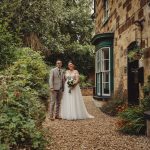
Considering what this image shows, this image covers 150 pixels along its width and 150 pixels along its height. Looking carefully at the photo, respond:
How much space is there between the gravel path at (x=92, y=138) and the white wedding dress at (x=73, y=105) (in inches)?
69.2

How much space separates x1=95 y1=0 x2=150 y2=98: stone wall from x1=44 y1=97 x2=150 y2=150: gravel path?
7.33 feet

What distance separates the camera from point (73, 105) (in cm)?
1152

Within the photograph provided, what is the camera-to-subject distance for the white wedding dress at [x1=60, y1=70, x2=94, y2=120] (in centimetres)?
1131

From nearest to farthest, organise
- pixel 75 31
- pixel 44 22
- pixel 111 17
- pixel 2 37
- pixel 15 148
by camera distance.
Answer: pixel 15 148 → pixel 2 37 → pixel 111 17 → pixel 44 22 → pixel 75 31

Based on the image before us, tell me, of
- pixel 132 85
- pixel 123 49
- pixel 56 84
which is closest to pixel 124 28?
pixel 123 49

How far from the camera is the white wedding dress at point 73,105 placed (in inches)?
445

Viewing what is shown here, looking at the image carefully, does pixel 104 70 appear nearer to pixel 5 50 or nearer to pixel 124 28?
pixel 124 28

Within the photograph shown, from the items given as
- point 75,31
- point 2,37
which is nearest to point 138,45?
point 2,37

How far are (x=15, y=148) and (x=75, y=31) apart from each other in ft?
81.7

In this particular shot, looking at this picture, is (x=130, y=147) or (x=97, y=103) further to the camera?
(x=97, y=103)

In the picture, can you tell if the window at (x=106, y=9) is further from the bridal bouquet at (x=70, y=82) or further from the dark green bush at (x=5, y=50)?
the dark green bush at (x=5, y=50)

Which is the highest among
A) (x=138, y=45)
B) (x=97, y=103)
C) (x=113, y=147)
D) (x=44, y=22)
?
(x=44, y=22)

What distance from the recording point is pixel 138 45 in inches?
406

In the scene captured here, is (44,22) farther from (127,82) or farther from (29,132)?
(29,132)
